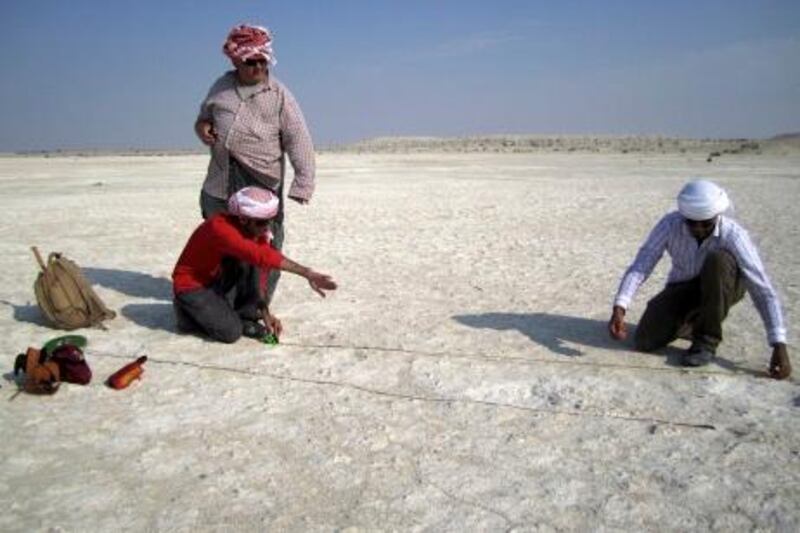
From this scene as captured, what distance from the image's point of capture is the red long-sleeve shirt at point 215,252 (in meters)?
4.44

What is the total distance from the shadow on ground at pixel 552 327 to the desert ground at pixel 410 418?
0.03m

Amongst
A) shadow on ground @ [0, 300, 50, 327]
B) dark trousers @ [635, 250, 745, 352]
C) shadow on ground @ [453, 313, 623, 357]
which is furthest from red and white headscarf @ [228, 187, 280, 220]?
dark trousers @ [635, 250, 745, 352]

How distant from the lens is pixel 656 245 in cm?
475

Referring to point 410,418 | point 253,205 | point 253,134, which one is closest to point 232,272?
point 253,205

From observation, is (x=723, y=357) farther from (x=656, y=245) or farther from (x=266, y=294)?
(x=266, y=294)

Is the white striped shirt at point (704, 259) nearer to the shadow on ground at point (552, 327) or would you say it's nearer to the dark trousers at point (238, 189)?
the shadow on ground at point (552, 327)

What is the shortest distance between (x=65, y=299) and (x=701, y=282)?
14.3ft

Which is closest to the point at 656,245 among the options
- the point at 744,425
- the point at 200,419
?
the point at 744,425

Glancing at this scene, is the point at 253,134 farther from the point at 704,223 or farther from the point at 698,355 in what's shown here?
the point at 698,355

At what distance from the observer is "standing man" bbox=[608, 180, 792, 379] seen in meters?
4.30

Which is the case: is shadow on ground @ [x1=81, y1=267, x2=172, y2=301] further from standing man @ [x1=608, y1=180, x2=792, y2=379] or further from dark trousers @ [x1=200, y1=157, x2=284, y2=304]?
standing man @ [x1=608, y1=180, x2=792, y2=379]

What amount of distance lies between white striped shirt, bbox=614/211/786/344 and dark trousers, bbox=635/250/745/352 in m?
0.07

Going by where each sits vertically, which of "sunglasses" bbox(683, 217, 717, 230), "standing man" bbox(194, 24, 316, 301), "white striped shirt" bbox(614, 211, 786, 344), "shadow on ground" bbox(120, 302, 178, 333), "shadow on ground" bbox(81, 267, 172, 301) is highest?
"standing man" bbox(194, 24, 316, 301)

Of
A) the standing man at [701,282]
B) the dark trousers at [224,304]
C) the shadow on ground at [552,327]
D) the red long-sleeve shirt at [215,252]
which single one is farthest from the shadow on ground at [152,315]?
the standing man at [701,282]
